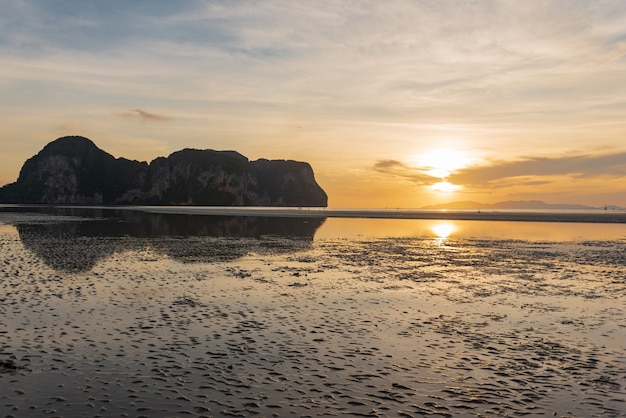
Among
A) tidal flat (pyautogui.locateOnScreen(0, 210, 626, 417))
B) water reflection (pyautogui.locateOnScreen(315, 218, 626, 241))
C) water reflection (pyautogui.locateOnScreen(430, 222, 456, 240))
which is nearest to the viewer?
tidal flat (pyautogui.locateOnScreen(0, 210, 626, 417))

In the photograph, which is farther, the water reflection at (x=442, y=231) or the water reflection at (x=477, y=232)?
the water reflection at (x=442, y=231)

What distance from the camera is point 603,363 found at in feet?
55.9

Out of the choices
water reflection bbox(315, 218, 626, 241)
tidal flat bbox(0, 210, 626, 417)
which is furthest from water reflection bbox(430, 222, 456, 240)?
tidal flat bbox(0, 210, 626, 417)

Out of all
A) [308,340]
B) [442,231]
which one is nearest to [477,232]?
[442,231]

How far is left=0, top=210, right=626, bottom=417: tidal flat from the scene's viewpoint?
13.5 metres

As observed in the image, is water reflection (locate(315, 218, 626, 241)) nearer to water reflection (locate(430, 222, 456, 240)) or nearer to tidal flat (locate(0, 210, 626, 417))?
water reflection (locate(430, 222, 456, 240))

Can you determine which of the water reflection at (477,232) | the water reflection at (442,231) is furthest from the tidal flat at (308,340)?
the water reflection at (442,231)

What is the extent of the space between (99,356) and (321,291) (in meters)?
15.3

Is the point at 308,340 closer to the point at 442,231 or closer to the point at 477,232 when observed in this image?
the point at 442,231

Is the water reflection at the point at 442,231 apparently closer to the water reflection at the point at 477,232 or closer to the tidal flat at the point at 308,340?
the water reflection at the point at 477,232

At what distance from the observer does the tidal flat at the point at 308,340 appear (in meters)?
13.5

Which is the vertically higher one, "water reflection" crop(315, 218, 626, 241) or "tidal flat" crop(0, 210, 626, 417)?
"water reflection" crop(315, 218, 626, 241)

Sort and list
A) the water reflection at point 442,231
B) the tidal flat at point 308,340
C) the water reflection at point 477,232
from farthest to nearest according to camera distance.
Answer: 1. the water reflection at point 442,231
2. the water reflection at point 477,232
3. the tidal flat at point 308,340

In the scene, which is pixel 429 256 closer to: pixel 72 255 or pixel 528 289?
pixel 528 289
